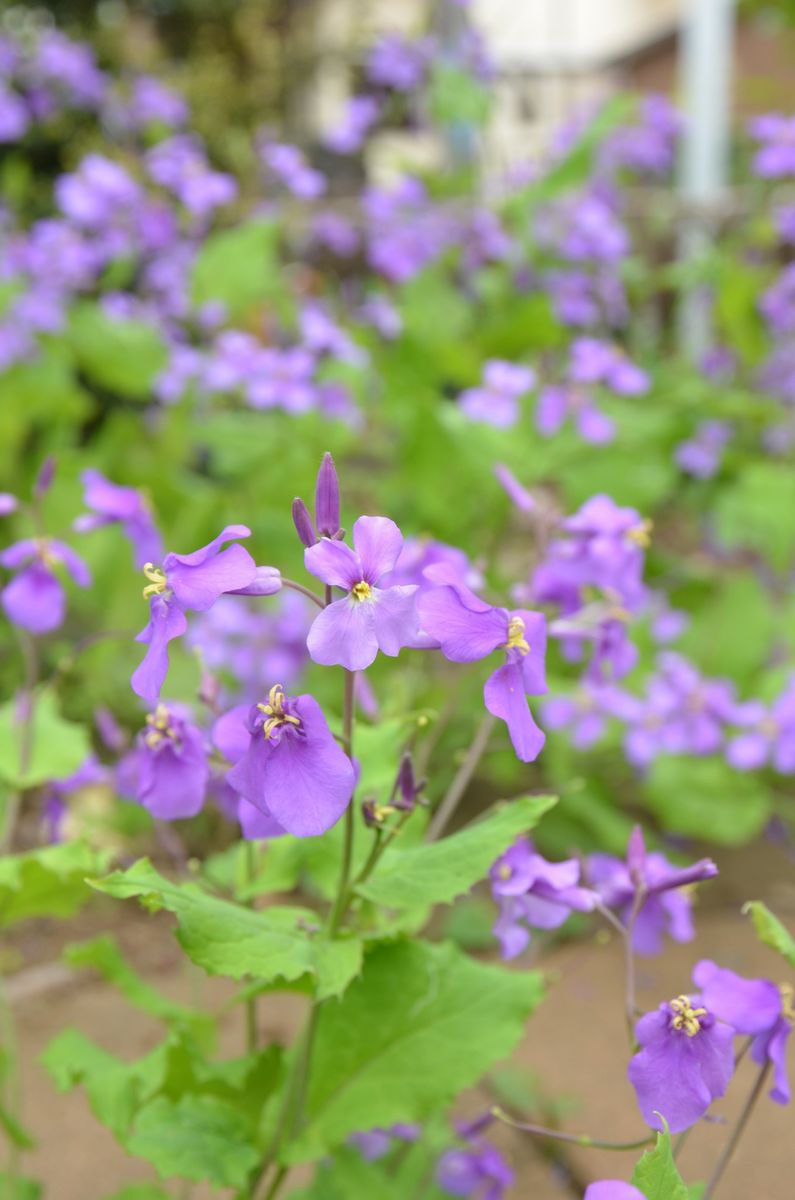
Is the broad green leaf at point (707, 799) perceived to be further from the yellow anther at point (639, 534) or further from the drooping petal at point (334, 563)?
the drooping petal at point (334, 563)

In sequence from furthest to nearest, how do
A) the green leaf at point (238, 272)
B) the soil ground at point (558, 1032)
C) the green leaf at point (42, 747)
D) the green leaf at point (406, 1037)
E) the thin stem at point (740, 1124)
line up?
the green leaf at point (238, 272) → the soil ground at point (558, 1032) → the green leaf at point (42, 747) → the green leaf at point (406, 1037) → the thin stem at point (740, 1124)

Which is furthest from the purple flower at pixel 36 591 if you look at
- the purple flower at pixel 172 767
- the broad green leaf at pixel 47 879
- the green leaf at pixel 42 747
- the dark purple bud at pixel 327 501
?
the dark purple bud at pixel 327 501

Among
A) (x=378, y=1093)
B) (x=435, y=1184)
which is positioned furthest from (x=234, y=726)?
(x=435, y=1184)

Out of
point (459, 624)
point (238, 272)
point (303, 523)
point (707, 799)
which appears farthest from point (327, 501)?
point (238, 272)

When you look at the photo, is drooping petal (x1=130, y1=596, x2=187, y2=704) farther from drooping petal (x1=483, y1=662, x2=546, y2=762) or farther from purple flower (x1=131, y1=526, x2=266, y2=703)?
drooping petal (x1=483, y1=662, x2=546, y2=762)

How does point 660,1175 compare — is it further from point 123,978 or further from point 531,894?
point 123,978

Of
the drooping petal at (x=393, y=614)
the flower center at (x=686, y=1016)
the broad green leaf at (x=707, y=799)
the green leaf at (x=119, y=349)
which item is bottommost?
the broad green leaf at (x=707, y=799)

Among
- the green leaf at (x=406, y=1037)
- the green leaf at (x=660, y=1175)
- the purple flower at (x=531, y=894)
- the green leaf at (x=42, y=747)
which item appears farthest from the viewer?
the green leaf at (x=42, y=747)

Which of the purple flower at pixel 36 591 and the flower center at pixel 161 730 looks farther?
the purple flower at pixel 36 591
